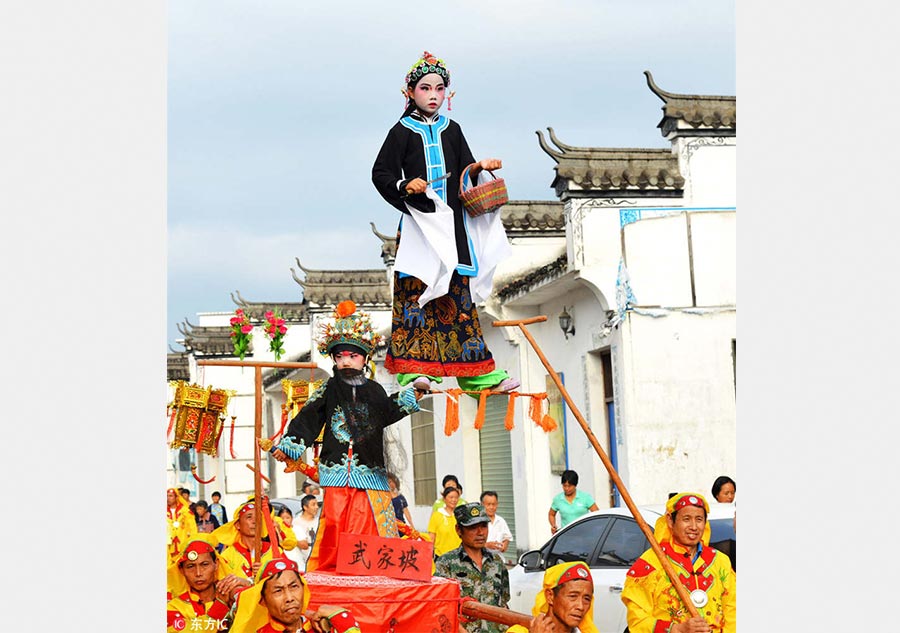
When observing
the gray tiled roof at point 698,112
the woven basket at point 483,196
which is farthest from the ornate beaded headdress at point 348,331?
the gray tiled roof at point 698,112

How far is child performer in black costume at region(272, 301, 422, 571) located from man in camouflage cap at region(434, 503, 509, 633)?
0.57 meters

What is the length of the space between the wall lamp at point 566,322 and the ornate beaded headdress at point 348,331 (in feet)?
30.9

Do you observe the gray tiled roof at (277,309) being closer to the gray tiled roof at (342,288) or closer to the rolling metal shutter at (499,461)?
the gray tiled roof at (342,288)

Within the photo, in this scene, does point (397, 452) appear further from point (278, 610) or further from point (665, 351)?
point (278, 610)

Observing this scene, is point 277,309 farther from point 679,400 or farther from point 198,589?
point 198,589

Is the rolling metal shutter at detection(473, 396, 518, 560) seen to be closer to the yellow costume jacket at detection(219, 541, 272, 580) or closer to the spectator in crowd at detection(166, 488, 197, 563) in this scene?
the spectator in crowd at detection(166, 488, 197, 563)

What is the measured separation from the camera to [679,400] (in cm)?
1463

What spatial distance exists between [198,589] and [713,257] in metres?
9.37

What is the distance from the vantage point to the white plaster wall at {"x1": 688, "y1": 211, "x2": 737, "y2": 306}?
14.7 metres

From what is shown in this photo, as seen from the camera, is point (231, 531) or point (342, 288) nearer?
point (231, 531)

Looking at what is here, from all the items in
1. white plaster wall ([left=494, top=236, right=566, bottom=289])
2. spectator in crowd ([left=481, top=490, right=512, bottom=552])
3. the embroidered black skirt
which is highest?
white plaster wall ([left=494, top=236, right=566, bottom=289])

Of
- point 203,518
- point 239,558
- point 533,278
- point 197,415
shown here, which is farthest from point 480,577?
point 533,278

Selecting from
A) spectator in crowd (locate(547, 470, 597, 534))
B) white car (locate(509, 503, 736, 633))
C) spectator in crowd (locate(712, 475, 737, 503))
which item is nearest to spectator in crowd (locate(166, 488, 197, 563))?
white car (locate(509, 503, 736, 633))

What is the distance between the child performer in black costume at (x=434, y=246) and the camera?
22.4ft
